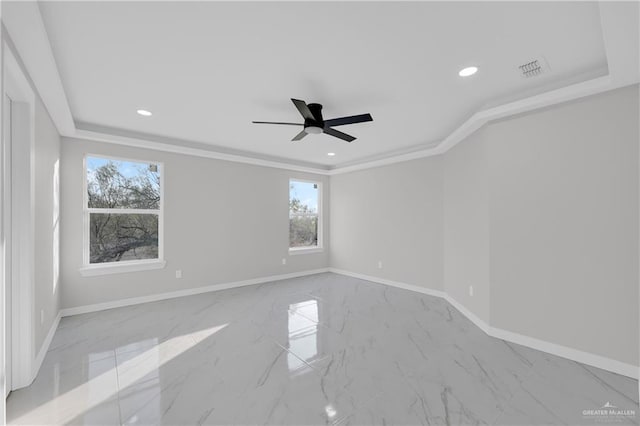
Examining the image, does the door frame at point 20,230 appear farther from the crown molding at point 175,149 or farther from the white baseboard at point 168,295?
the white baseboard at point 168,295

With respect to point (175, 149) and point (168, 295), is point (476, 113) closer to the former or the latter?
point (175, 149)

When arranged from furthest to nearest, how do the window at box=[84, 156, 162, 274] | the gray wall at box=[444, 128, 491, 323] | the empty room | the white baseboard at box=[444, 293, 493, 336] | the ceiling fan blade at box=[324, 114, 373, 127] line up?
the window at box=[84, 156, 162, 274] < the gray wall at box=[444, 128, 491, 323] < the white baseboard at box=[444, 293, 493, 336] < the ceiling fan blade at box=[324, 114, 373, 127] < the empty room

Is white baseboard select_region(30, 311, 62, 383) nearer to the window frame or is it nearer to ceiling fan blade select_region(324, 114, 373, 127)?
ceiling fan blade select_region(324, 114, 373, 127)

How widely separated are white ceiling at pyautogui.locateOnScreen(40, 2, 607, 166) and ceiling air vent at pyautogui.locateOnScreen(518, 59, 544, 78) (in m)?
0.05

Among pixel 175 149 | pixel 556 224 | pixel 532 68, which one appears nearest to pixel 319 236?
pixel 175 149

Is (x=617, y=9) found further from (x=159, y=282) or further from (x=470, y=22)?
(x=159, y=282)

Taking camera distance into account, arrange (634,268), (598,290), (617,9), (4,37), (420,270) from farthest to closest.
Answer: (420,270) → (598,290) → (634,268) → (4,37) → (617,9)

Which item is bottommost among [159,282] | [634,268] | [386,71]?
[159,282]

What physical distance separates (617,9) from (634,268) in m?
1.96

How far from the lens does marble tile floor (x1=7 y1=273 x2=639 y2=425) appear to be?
1829mm

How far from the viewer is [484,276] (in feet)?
10.5

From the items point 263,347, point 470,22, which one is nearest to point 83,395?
point 263,347

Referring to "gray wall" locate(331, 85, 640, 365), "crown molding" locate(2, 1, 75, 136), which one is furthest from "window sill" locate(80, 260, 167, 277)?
"gray wall" locate(331, 85, 640, 365)

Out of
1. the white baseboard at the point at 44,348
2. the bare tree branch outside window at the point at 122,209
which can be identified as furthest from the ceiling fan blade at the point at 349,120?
the white baseboard at the point at 44,348
